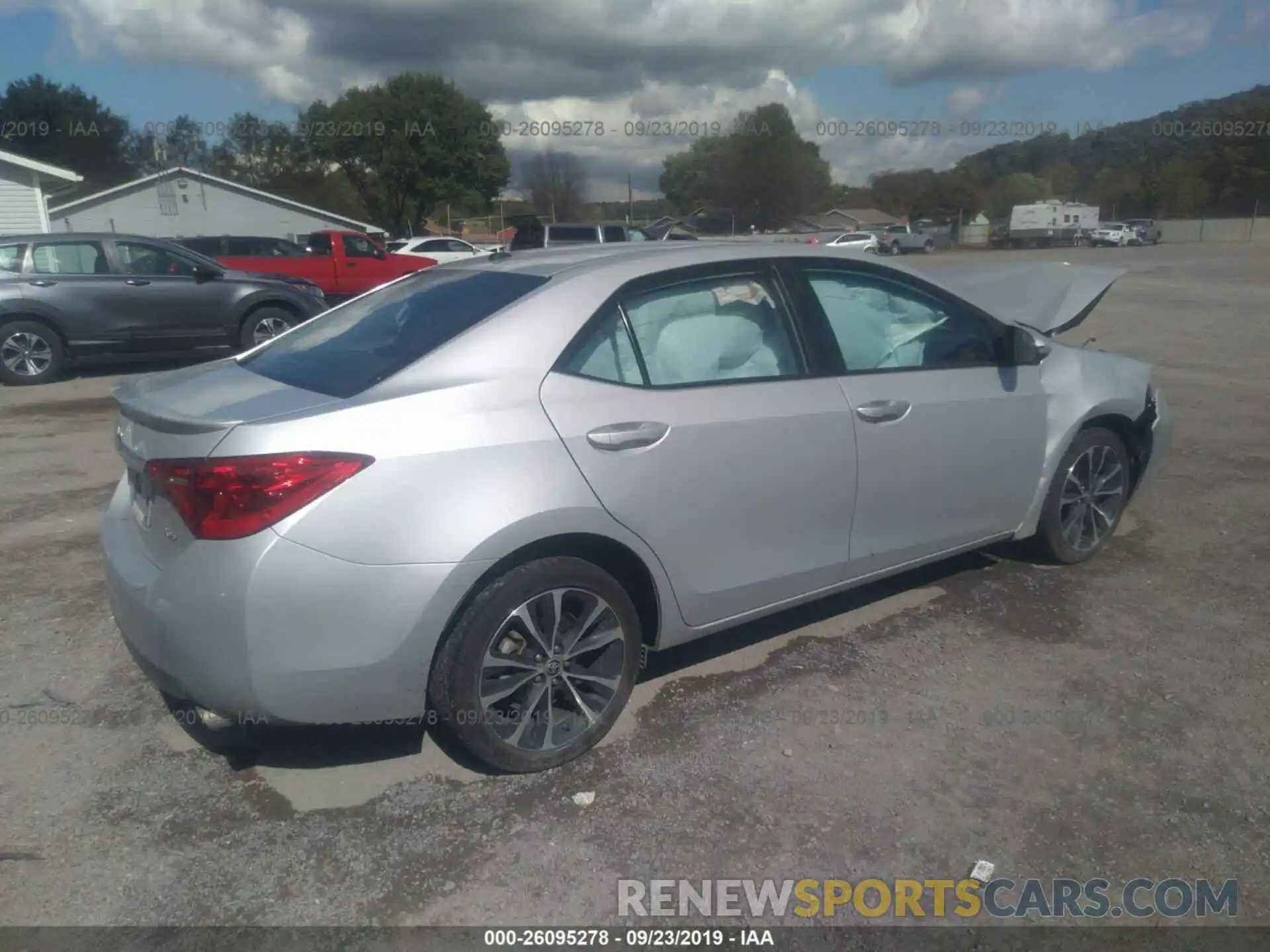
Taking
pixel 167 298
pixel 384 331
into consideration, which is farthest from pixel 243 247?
pixel 384 331

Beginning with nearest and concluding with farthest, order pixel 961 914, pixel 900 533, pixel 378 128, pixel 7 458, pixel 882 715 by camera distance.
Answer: pixel 961 914 → pixel 882 715 → pixel 900 533 → pixel 7 458 → pixel 378 128

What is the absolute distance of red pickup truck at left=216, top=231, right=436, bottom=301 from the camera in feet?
65.2

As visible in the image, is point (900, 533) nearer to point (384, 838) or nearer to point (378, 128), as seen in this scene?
point (384, 838)

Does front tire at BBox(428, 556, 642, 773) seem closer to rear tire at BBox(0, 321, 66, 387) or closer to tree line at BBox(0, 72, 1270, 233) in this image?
rear tire at BBox(0, 321, 66, 387)

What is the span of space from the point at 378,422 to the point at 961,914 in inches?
82.3

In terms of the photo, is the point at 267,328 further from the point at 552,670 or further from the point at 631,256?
the point at 552,670

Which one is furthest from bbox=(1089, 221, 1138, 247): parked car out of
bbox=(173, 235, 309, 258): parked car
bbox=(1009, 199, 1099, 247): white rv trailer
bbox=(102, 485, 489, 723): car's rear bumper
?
bbox=(102, 485, 489, 723): car's rear bumper

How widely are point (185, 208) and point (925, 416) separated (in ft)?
127

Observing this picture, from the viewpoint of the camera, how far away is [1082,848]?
279 cm

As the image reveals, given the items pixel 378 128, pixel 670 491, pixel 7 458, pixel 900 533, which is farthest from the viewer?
pixel 378 128

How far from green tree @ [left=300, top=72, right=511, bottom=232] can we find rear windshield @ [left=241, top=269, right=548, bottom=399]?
49685 millimetres

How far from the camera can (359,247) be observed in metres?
21.0

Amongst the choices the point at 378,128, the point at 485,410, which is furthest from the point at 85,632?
the point at 378,128

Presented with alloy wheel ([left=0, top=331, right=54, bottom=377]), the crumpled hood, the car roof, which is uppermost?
the car roof
